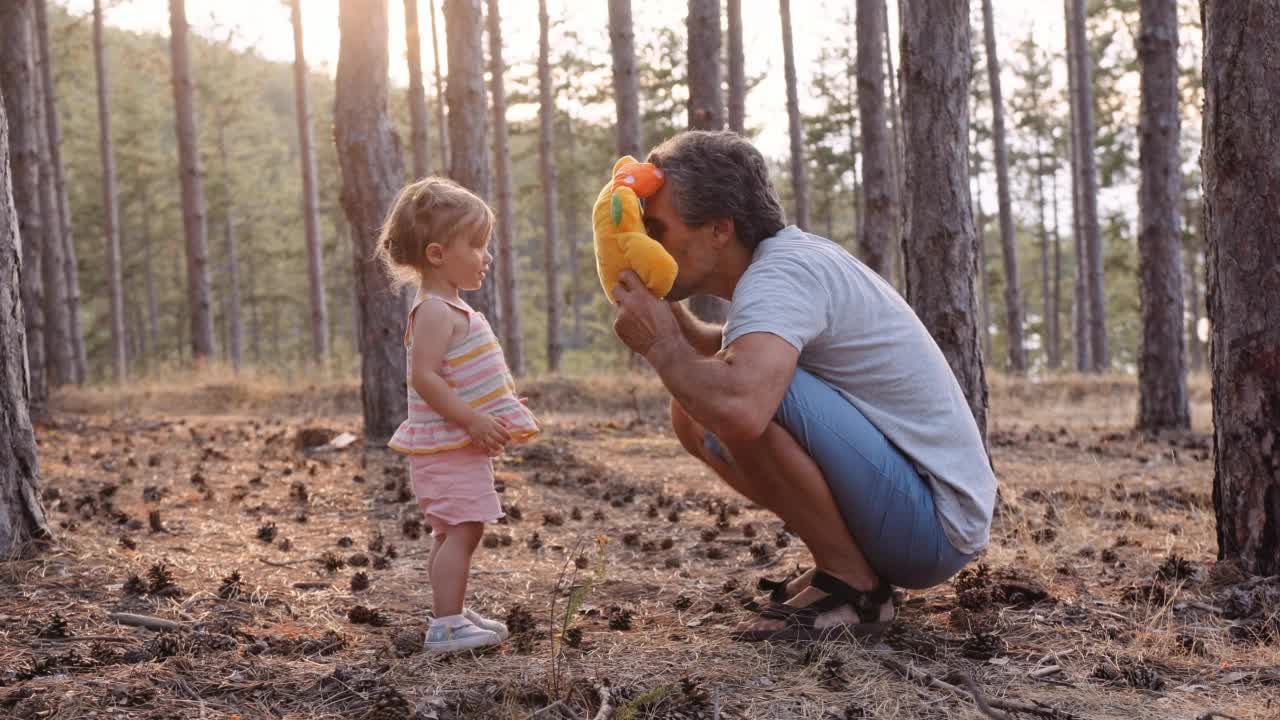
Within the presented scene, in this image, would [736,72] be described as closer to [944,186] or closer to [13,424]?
[944,186]

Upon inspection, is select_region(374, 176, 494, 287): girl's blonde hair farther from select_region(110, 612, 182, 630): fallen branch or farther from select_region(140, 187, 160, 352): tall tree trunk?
select_region(140, 187, 160, 352): tall tree trunk

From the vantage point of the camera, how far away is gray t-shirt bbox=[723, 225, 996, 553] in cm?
337

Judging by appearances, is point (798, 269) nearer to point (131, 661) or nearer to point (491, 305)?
point (131, 661)

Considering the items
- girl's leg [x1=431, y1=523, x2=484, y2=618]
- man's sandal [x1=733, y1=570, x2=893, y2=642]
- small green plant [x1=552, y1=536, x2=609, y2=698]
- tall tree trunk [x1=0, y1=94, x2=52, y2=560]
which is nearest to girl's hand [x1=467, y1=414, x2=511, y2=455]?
girl's leg [x1=431, y1=523, x2=484, y2=618]

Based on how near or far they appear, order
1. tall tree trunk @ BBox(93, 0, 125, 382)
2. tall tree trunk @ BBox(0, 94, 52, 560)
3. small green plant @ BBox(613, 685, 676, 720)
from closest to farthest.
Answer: small green plant @ BBox(613, 685, 676, 720)
tall tree trunk @ BBox(0, 94, 52, 560)
tall tree trunk @ BBox(93, 0, 125, 382)

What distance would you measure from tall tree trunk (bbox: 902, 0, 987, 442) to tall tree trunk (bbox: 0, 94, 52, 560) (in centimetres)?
455

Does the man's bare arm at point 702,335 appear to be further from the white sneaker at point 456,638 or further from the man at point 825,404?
the white sneaker at point 456,638

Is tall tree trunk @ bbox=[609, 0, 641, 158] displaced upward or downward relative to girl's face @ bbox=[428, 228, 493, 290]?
upward

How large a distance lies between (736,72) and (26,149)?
10911 mm

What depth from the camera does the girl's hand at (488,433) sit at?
355cm

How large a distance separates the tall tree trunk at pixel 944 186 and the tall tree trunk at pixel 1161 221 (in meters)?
6.54

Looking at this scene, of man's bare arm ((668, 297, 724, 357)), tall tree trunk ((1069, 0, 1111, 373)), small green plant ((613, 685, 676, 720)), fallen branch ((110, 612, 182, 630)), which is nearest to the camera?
small green plant ((613, 685, 676, 720))

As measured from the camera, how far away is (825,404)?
132 inches

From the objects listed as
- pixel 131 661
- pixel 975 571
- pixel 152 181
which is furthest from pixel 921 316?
pixel 152 181
